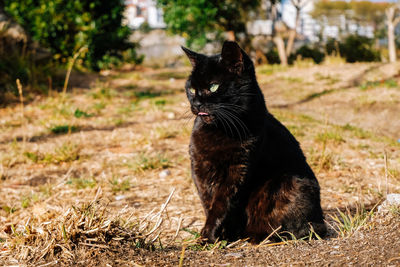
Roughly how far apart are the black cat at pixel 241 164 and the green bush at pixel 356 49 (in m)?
13.8

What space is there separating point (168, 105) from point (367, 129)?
3318 mm

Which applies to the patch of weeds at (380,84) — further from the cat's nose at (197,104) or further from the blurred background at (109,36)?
the cat's nose at (197,104)

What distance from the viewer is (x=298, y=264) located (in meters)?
1.71

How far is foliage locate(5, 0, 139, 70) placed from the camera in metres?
9.47

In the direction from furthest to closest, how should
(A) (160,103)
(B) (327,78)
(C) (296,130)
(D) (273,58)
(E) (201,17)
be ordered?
1. (D) (273,58)
2. (E) (201,17)
3. (B) (327,78)
4. (A) (160,103)
5. (C) (296,130)

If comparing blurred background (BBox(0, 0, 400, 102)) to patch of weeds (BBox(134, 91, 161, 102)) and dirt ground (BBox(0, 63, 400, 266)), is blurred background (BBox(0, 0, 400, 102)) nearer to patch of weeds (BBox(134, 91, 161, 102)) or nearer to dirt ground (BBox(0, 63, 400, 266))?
dirt ground (BBox(0, 63, 400, 266))

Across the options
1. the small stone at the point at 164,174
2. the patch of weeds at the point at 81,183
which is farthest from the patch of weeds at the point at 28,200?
the small stone at the point at 164,174

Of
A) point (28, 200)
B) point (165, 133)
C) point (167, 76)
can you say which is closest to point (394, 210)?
point (28, 200)

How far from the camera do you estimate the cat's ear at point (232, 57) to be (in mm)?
2318

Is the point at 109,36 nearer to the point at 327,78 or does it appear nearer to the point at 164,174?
the point at 327,78

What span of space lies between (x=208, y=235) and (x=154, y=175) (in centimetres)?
166

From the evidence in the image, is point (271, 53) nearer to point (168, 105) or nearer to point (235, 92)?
point (168, 105)

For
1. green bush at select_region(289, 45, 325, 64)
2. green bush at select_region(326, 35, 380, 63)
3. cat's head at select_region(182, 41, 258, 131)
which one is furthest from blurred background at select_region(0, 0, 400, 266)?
green bush at select_region(289, 45, 325, 64)

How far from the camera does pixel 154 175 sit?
3.99m
